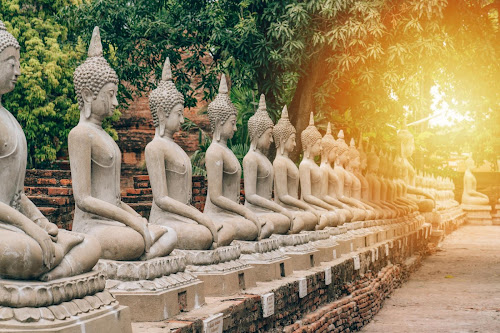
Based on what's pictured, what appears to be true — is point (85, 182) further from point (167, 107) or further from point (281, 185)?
point (281, 185)

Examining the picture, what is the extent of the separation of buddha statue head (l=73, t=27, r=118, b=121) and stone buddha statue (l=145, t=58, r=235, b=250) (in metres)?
0.98

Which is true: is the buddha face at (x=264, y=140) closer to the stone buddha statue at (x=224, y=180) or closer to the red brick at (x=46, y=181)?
the stone buddha statue at (x=224, y=180)

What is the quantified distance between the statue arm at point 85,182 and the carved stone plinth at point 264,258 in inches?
80.8

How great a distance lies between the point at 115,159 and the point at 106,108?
35 centimetres

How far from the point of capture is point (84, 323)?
3.89 meters

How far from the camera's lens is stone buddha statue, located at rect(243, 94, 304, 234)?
8.23 metres

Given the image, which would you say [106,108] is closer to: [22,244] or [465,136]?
[22,244]

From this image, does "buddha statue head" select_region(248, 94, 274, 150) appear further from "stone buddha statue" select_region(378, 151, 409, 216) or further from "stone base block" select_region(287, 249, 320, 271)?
"stone buddha statue" select_region(378, 151, 409, 216)

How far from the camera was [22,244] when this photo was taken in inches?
147

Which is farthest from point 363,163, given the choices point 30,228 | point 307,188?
point 30,228

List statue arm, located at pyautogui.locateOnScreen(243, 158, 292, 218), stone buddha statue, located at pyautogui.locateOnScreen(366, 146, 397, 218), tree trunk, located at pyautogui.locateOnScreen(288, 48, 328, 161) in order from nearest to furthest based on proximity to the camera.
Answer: statue arm, located at pyautogui.locateOnScreen(243, 158, 292, 218), tree trunk, located at pyautogui.locateOnScreen(288, 48, 328, 161), stone buddha statue, located at pyautogui.locateOnScreen(366, 146, 397, 218)

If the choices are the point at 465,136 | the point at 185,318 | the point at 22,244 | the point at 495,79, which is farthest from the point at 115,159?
the point at 465,136

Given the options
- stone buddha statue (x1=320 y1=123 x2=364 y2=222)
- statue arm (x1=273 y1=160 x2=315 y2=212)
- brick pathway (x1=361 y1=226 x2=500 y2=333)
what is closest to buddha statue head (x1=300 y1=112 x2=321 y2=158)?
stone buddha statue (x1=320 y1=123 x2=364 y2=222)

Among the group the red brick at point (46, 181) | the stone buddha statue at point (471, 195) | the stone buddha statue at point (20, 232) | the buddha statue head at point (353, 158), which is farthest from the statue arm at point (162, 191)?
the stone buddha statue at point (471, 195)
